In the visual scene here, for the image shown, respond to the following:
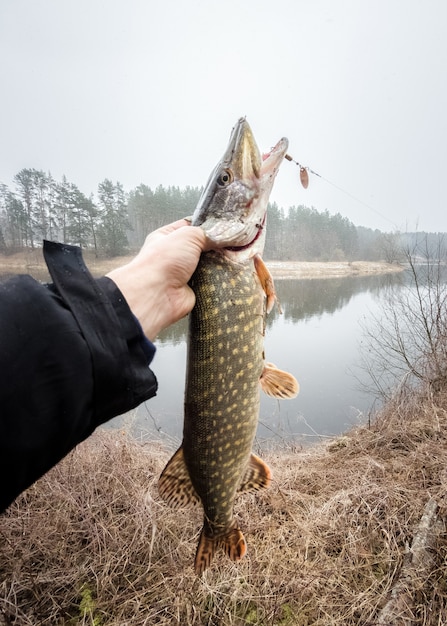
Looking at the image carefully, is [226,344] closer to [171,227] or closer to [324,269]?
[171,227]

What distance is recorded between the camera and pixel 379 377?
8805 mm

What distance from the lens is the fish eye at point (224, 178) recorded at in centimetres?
158

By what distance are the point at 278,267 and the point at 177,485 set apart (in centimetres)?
3177

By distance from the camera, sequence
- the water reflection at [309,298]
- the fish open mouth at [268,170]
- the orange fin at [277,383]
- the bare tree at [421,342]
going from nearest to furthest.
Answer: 1. the fish open mouth at [268,170]
2. the orange fin at [277,383]
3. the bare tree at [421,342]
4. the water reflection at [309,298]

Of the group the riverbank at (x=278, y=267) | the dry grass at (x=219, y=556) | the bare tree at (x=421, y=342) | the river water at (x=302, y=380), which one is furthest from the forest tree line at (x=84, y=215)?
the dry grass at (x=219, y=556)

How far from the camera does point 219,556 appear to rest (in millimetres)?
2615

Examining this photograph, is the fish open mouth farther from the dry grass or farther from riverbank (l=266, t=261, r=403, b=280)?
riverbank (l=266, t=261, r=403, b=280)

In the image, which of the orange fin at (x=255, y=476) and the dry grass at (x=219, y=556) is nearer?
the orange fin at (x=255, y=476)

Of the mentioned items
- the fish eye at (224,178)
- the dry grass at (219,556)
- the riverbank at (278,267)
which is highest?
the fish eye at (224,178)

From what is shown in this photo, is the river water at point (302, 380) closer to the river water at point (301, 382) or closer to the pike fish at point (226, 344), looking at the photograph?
the river water at point (301, 382)

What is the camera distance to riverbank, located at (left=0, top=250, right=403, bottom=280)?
23658mm

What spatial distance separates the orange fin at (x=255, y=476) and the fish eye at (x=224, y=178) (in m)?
1.35

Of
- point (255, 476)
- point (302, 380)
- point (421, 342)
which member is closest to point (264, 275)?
point (255, 476)

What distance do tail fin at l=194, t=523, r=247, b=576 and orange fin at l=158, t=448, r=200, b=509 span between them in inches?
7.0
